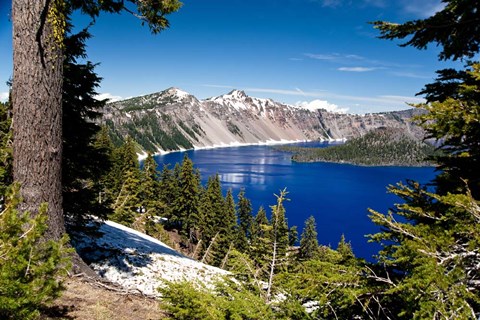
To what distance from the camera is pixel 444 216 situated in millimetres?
4625

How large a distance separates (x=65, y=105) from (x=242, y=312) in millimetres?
9687

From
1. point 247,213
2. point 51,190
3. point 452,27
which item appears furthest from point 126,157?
point 452,27

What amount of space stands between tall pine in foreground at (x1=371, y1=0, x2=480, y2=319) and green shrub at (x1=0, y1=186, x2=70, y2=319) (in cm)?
419

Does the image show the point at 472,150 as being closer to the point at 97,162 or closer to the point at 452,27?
the point at 452,27

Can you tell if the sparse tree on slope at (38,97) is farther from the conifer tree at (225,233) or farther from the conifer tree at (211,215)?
the conifer tree at (211,215)

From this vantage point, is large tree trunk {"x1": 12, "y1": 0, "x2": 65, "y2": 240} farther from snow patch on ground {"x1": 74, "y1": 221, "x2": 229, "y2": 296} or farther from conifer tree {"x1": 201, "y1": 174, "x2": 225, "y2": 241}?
conifer tree {"x1": 201, "y1": 174, "x2": 225, "y2": 241}

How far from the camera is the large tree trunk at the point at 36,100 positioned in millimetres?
5641

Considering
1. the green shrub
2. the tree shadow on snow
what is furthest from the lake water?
the green shrub

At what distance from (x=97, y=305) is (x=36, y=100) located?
13.5 ft

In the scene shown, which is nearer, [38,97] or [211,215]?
[38,97]

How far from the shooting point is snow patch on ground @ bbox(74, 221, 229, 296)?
1052 cm

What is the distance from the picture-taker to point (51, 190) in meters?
6.51

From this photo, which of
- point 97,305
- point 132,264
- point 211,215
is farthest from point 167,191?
point 97,305

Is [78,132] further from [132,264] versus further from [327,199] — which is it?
[327,199]
